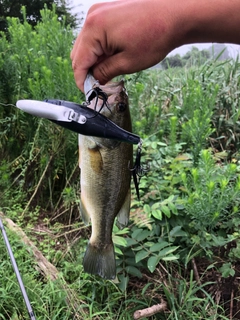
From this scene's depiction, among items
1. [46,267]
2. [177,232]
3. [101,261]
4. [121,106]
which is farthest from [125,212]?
[46,267]

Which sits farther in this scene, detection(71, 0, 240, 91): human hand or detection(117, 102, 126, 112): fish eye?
detection(117, 102, 126, 112): fish eye

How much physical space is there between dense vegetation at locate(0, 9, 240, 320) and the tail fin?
0.89 ft

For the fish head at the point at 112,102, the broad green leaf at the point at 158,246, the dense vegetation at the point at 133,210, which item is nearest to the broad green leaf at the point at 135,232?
the dense vegetation at the point at 133,210

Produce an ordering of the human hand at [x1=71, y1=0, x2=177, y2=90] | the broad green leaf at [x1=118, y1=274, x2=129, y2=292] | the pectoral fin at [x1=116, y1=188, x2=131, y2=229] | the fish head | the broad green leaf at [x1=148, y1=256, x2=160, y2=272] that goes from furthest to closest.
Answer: the broad green leaf at [x1=118, y1=274, x2=129, y2=292] < the broad green leaf at [x1=148, y1=256, x2=160, y2=272] < the pectoral fin at [x1=116, y1=188, x2=131, y2=229] < the fish head < the human hand at [x1=71, y1=0, x2=177, y2=90]

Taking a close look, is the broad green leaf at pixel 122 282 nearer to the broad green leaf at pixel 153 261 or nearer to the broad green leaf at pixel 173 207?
the broad green leaf at pixel 153 261

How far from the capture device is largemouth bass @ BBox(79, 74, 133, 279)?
121 cm

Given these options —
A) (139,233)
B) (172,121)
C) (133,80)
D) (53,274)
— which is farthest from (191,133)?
(53,274)

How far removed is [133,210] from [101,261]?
638 millimetres

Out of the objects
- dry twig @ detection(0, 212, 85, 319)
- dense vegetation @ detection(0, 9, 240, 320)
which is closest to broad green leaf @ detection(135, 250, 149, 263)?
dense vegetation @ detection(0, 9, 240, 320)

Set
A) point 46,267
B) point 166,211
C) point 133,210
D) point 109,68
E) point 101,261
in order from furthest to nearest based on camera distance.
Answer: point 46,267
point 133,210
point 166,211
point 101,261
point 109,68

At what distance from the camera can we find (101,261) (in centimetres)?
155

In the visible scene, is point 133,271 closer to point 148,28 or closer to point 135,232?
point 135,232

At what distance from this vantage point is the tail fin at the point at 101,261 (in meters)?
1.54

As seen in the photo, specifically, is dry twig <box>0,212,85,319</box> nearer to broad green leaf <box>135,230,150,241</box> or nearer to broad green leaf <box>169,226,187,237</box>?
broad green leaf <box>135,230,150,241</box>
